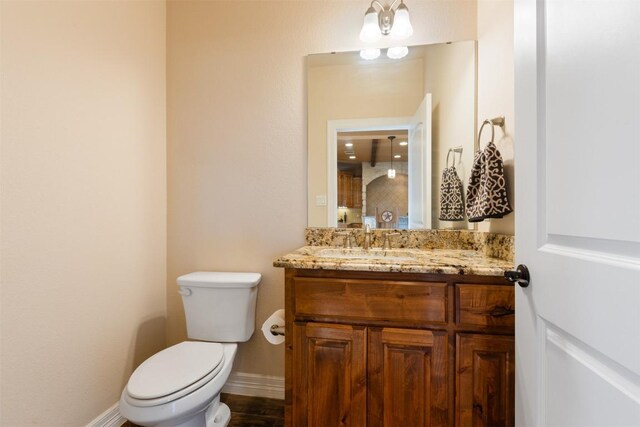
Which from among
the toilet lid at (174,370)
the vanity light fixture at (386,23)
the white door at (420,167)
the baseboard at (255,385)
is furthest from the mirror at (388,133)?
the baseboard at (255,385)

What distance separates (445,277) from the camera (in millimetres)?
1124

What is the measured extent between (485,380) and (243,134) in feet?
5.56

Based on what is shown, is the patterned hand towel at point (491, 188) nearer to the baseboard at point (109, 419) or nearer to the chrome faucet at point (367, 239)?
the chrome faucet at point (367, 239)

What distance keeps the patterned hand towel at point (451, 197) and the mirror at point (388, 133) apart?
0.03m

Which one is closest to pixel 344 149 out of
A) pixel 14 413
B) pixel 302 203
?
pixel 302 203

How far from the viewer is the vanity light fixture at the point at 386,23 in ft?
5.11

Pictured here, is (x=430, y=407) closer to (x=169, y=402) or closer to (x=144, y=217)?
(x=169, y=402)

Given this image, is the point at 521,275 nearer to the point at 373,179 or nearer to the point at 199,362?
the point at 373,179

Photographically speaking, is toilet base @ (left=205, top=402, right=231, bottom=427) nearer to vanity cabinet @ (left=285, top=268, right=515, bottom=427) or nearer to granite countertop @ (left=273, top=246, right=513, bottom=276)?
vanity cabinet @ (left=285, top=268, right=515, bottom=427)

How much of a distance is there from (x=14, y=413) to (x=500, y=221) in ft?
6.92

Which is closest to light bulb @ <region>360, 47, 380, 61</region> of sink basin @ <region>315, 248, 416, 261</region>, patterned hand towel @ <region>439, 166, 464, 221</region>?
patterned hand towel @ <region>439, 166, 464, 221</region>

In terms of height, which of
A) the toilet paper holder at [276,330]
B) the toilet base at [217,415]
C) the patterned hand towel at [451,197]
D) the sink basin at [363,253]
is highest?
the patterned hand towel at [451,197]

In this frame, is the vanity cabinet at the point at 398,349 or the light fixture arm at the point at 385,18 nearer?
the vanity cabinet at the point at 398,349

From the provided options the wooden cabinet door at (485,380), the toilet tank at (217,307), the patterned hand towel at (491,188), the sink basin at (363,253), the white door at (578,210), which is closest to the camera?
the white door at (578,210)
